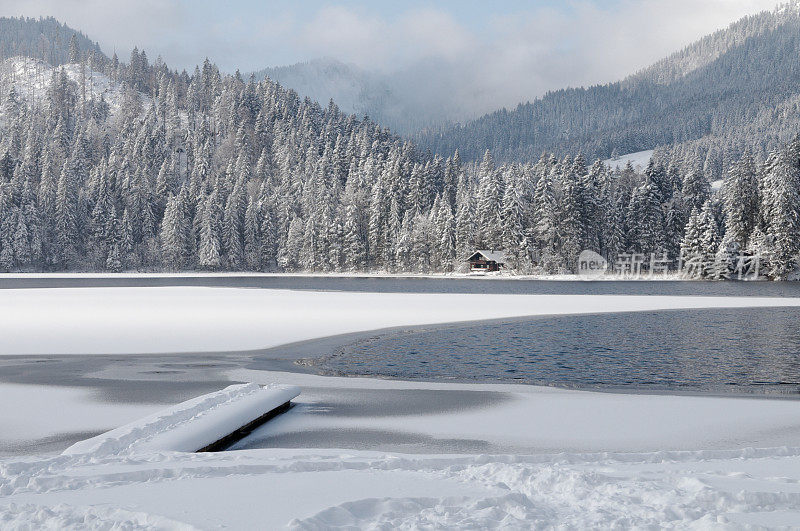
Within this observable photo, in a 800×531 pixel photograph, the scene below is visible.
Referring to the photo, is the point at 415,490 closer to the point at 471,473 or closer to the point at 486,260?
the point at 471,473

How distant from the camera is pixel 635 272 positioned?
98062 mm

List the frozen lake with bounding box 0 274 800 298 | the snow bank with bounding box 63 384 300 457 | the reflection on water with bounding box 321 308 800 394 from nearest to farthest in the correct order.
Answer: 1. the snow bank with bounding box 63 384 300 457
2. the reflection on water with bounding box 321 308 800 394
3. the frozen lake with bounding box 0 274 800 298

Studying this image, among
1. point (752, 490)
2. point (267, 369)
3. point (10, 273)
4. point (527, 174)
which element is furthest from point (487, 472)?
point (10, 273)

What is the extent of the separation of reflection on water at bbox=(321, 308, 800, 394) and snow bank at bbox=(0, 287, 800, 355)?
425 centimetres

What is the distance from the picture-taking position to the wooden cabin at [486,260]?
10379 centimetres

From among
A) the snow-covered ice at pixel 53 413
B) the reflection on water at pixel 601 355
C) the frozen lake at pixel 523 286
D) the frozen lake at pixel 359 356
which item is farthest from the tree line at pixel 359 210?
the snow-covered ice at pixel 53 413

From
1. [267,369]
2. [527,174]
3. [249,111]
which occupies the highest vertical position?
[249,111]

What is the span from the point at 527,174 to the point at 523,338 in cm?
8969

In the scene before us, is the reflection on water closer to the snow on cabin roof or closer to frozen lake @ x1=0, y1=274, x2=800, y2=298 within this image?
frozen lake @ x1=0, y1=274, x2=800, y2=298

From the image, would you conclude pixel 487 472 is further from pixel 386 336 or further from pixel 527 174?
pixel 527 174

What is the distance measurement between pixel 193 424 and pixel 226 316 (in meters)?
22.5

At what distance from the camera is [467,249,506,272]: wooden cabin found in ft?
341

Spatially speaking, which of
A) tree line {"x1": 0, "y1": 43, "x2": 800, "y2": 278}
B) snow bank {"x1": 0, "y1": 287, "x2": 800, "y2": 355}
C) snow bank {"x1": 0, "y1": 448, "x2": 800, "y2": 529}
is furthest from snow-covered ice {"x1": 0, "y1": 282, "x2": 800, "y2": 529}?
tree line {"x1": 0, "y1": 43, "x2": 800, "y2": 278}

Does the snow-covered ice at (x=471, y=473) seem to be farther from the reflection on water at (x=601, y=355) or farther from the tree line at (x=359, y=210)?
the tree line at (x=359, y=210)
